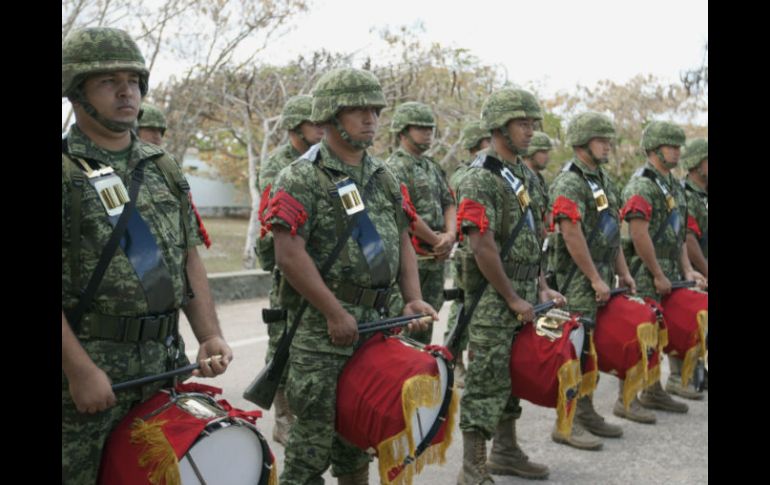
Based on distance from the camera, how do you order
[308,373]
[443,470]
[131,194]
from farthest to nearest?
[443,470]
[308,373]
[131,194]

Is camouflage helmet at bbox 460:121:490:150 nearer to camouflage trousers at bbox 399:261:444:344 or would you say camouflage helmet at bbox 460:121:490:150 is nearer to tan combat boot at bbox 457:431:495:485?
camouflage trousers at bbox 399:261:444:344

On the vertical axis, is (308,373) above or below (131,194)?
below

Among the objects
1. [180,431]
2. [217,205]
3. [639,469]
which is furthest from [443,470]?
[217,205]

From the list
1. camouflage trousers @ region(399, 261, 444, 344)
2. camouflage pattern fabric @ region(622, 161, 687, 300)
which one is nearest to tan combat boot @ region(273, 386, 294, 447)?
camouflage trousers @ region(399, 261, 444, 344)

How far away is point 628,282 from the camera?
6.64 m

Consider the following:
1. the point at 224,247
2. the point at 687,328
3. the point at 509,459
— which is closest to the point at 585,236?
the point at 687,328

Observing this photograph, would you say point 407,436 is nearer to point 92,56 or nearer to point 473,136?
point 92,56

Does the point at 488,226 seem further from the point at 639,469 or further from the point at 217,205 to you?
the point at 217,205

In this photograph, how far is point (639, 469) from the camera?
5648mm

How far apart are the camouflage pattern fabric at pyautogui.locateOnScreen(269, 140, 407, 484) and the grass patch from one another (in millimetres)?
10733

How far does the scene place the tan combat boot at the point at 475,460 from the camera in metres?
5.09

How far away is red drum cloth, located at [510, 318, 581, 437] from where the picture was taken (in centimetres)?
492
